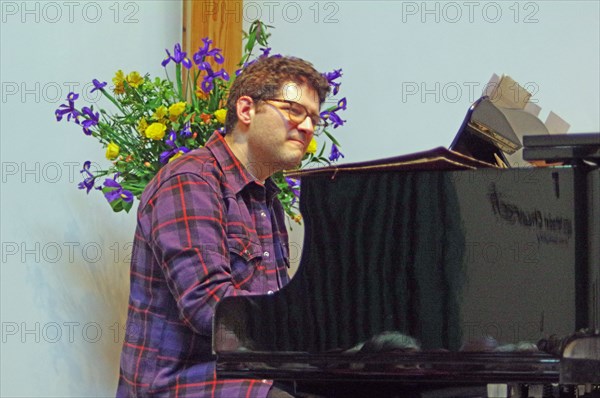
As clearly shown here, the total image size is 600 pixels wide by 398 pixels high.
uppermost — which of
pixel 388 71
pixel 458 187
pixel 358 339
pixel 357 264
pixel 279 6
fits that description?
pixel 279 6

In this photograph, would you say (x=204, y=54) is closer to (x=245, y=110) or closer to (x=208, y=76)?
(x=208, y=76)

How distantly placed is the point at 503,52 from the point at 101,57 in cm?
158

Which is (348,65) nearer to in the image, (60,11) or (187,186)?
(60,11)

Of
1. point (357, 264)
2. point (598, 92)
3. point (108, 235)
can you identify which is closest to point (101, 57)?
point (108, 235)

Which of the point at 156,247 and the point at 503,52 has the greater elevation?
the point at 503,52

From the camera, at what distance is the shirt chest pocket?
8.52 ft

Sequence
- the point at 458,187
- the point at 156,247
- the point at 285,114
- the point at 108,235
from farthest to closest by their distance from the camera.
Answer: the point at 108,235
the point at 285,114
the point at 156,247
the point at 458,187

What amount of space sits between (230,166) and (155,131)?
0.63m

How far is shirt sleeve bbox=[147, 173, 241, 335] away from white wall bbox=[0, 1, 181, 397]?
133 centimetres

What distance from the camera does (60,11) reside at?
393cm

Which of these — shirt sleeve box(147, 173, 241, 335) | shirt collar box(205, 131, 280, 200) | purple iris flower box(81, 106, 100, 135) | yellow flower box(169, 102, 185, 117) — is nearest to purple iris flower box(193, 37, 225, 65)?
yellow flower box(169, 102, 185, 117)

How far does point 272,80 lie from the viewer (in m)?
2.79

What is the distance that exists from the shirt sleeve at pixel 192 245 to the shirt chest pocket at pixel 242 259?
46 millimetres

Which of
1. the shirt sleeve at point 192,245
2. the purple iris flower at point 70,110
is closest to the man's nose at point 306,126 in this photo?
the shirt sleeve at point 192,245
